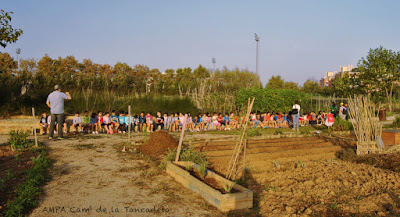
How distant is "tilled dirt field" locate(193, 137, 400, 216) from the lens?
172 inches

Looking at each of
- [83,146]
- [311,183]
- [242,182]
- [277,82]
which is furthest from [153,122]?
[277,82]

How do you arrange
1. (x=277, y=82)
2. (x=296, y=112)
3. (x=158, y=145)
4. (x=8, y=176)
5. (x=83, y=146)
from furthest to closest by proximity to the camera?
(x=277, y=82) → (x=296, y=112) → (x=83, y=146) → (x=158, y=145) → (x=8, y=176)

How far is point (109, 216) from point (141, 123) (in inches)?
368

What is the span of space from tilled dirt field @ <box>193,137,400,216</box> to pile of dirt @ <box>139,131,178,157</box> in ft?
2.61

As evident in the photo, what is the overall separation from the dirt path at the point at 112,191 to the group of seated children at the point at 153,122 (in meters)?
3.70

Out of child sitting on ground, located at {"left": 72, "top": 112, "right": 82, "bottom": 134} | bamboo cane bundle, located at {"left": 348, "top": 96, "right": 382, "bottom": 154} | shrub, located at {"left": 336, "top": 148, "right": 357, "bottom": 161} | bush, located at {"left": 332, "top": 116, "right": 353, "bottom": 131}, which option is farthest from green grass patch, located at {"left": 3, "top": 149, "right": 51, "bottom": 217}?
bush, located at {"left": 332, "top": 116, "right": 353, "bottom": 131}

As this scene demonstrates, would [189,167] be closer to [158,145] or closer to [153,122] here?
[158,145]

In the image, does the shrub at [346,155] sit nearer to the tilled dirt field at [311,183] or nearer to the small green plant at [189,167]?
the tilled dirt field at [311,183]

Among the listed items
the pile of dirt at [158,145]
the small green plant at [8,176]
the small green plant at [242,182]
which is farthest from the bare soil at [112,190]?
the small green plant at [242,182]

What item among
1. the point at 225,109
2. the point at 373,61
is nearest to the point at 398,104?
the point at 373,61

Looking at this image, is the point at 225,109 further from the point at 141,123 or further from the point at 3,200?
the point at 3,200

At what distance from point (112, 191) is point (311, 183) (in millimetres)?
3286

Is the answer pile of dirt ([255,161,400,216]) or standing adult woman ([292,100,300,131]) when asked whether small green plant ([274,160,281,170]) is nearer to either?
pile of dirt ([255,161,400,216])

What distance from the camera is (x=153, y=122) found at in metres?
→ 13.4
